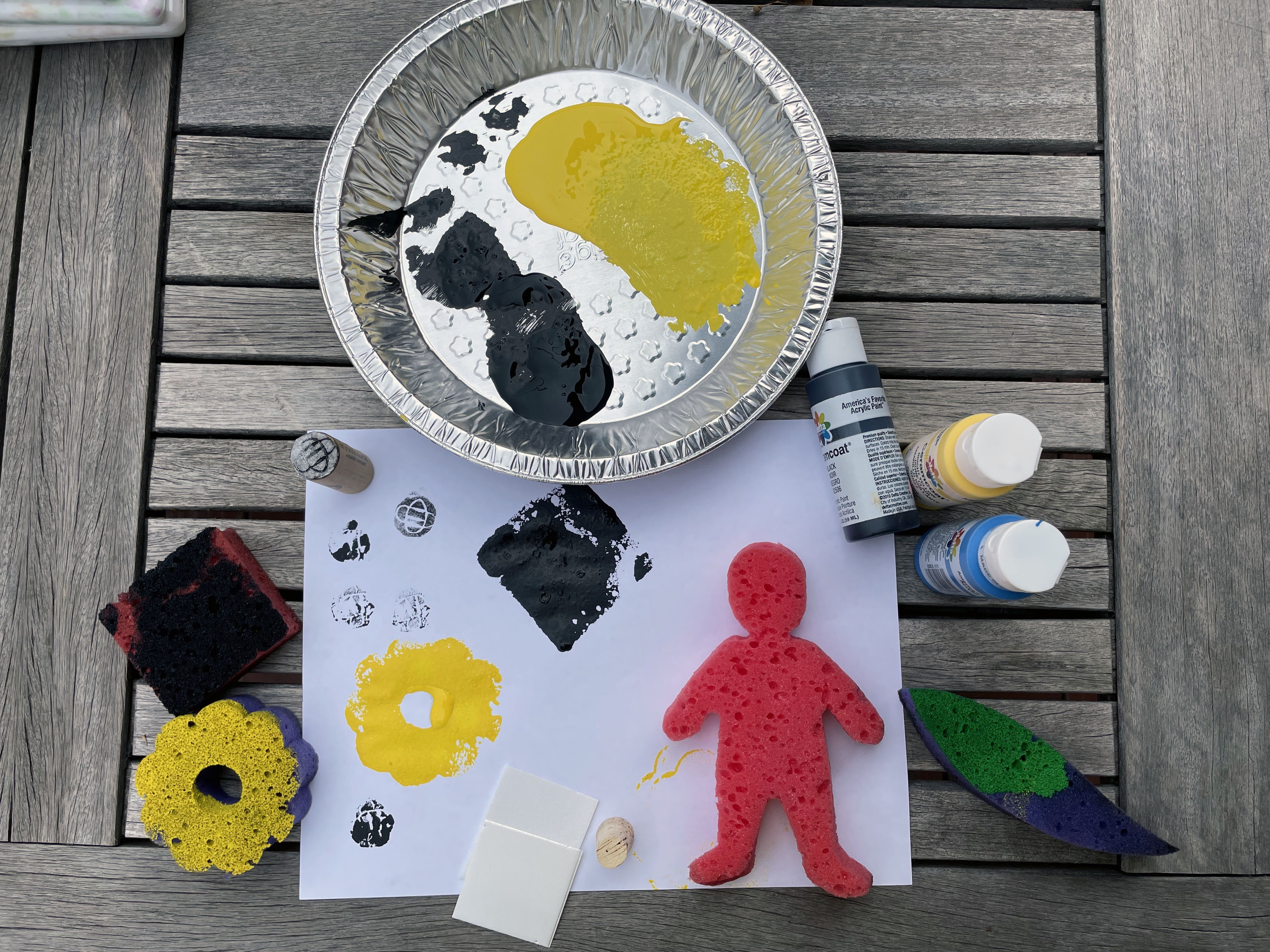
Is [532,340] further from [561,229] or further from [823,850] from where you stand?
[823,850]

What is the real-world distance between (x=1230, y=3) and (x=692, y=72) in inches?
20.8

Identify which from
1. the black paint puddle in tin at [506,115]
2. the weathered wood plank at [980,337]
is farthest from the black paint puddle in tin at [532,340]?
the weathered wood plank at [980,337]

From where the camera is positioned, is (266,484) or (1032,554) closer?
(1032,554)

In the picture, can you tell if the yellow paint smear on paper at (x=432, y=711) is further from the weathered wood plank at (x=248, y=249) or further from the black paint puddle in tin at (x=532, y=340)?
the weathered wood plank at (x=248, y=249)

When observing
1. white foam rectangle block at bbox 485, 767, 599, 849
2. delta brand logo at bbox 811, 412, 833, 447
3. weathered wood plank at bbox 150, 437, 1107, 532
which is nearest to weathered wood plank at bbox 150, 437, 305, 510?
weathered wood plank at bbox 150, 437, 1107, 532

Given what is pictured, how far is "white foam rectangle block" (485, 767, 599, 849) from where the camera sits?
0.66 meters

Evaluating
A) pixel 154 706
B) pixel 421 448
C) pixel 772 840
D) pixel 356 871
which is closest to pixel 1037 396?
pixel 772 840

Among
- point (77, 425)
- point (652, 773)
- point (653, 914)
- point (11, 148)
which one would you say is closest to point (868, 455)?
point (652, 773)

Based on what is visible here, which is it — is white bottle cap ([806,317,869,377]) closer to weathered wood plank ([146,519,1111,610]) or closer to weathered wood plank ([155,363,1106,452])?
weathered wood plank ([155,363,1106,452])

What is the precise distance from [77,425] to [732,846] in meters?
0.70

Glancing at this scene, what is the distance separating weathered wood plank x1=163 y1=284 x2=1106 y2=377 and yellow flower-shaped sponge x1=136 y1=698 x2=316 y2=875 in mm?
327

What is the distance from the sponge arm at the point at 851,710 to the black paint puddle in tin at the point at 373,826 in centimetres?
40

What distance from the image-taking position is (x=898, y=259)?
71 cm

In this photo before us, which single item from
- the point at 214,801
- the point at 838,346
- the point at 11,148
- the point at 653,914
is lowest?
the point at 653,914
